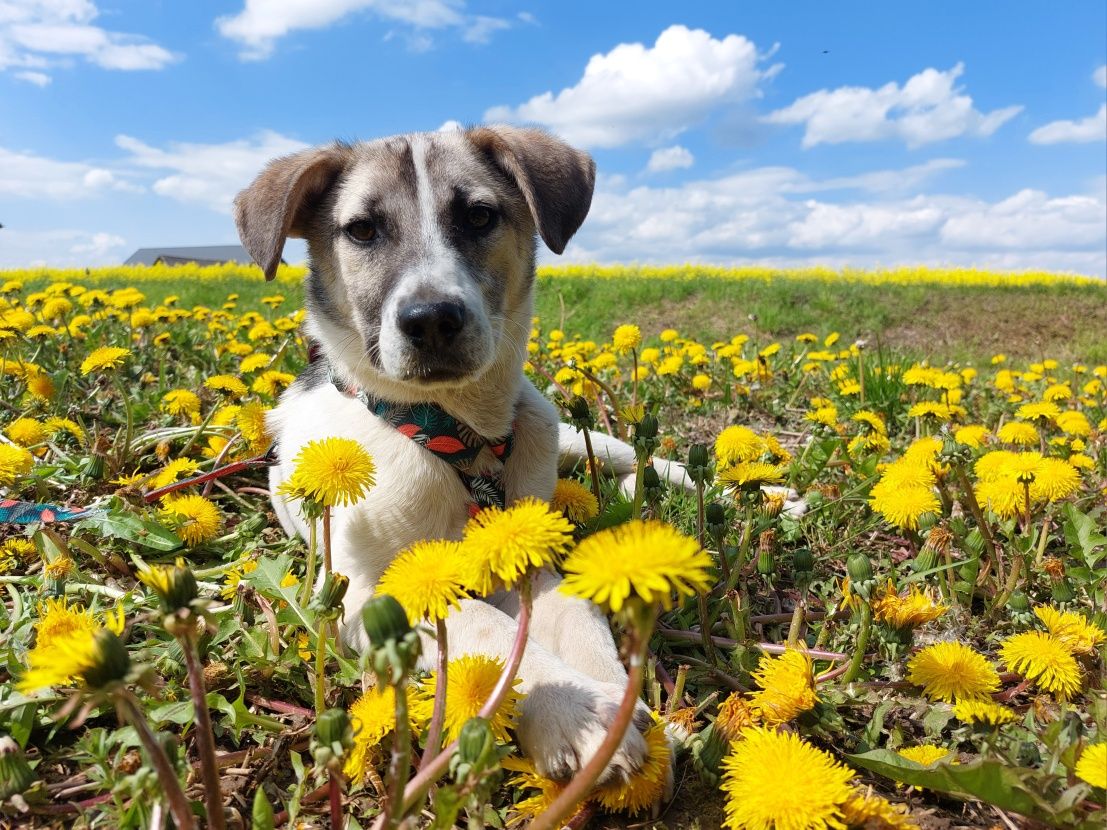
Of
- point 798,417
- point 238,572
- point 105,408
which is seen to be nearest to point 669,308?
point 798,417

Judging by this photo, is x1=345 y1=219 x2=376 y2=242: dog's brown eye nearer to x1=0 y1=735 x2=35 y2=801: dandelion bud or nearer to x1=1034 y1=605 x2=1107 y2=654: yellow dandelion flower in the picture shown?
x1=0 y1=735 x2=35 y2=801: dandelion bud

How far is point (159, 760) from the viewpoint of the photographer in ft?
3.16

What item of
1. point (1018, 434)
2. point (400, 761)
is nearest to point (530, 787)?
point (400, 761)

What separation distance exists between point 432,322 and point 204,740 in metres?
1.48

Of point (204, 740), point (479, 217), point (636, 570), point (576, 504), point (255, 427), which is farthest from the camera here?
point (255, 427)

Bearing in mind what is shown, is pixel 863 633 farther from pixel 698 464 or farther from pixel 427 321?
pixel 427 321

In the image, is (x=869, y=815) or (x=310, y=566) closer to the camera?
(x=869, y=815)

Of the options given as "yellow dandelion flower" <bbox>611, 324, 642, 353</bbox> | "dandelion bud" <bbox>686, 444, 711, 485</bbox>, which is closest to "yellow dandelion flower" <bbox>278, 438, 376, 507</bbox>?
"dandelion bud" <bbox>686, 444, 711, 485</bbox>

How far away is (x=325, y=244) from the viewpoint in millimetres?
2955

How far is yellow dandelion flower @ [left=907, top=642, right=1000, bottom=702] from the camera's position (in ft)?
5.18

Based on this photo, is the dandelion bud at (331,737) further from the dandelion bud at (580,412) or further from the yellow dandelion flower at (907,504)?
the yellow dandelion flower at (907,504)

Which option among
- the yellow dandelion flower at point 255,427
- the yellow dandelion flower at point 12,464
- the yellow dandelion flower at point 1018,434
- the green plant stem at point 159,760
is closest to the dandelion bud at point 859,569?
the green plant stem at point 159,760

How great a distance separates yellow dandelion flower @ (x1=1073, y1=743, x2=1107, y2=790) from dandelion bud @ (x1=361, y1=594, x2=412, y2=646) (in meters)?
1.17

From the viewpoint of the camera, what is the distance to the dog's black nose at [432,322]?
2322 millimetres
